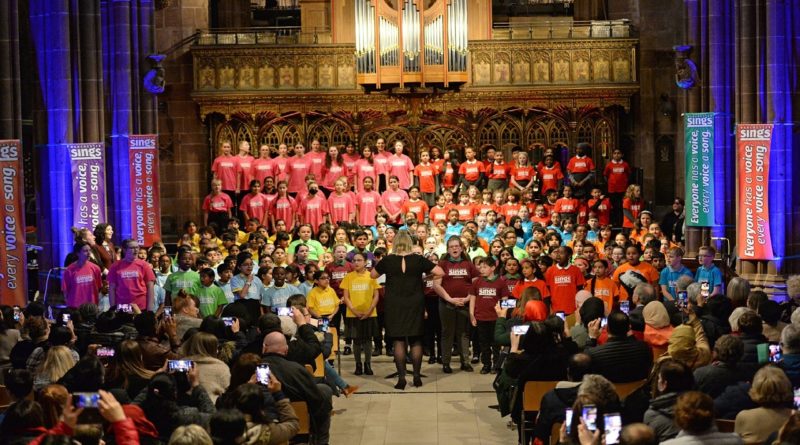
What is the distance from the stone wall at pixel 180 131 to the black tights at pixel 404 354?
11651mm

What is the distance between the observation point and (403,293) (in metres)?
14.6

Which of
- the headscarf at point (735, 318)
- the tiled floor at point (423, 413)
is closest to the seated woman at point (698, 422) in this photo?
the headscarf at point (735, 318)

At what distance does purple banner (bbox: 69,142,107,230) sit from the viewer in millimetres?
18203

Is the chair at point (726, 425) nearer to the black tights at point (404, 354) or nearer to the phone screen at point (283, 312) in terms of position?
the phone screen at point (283, 312)

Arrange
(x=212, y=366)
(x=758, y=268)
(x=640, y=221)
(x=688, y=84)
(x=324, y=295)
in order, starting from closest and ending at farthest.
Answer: (x=212, y=366) → (x=324, y=295) → (x=758, y=268) → (x=640, y=221) → (x=688, y=84)

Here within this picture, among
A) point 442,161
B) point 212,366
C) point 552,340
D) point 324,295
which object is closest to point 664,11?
point 442,161

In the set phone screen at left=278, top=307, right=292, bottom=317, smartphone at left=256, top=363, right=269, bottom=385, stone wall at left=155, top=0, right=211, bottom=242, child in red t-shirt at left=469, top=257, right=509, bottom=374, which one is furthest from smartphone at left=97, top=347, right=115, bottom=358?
stone wall at left=155, top=0, right=211, bottom=242

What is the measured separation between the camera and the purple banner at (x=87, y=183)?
18203 millimetres

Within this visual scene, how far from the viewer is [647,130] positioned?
25.0m

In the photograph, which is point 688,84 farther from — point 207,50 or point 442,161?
point 207,50

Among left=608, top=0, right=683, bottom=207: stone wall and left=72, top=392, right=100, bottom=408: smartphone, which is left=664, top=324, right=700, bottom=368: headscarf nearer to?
left=72, top=392, right=100, bottom=408: smartphone

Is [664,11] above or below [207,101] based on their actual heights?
above

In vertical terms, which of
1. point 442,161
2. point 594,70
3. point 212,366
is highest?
point 594,70

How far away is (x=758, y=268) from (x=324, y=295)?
6953 millimetres
